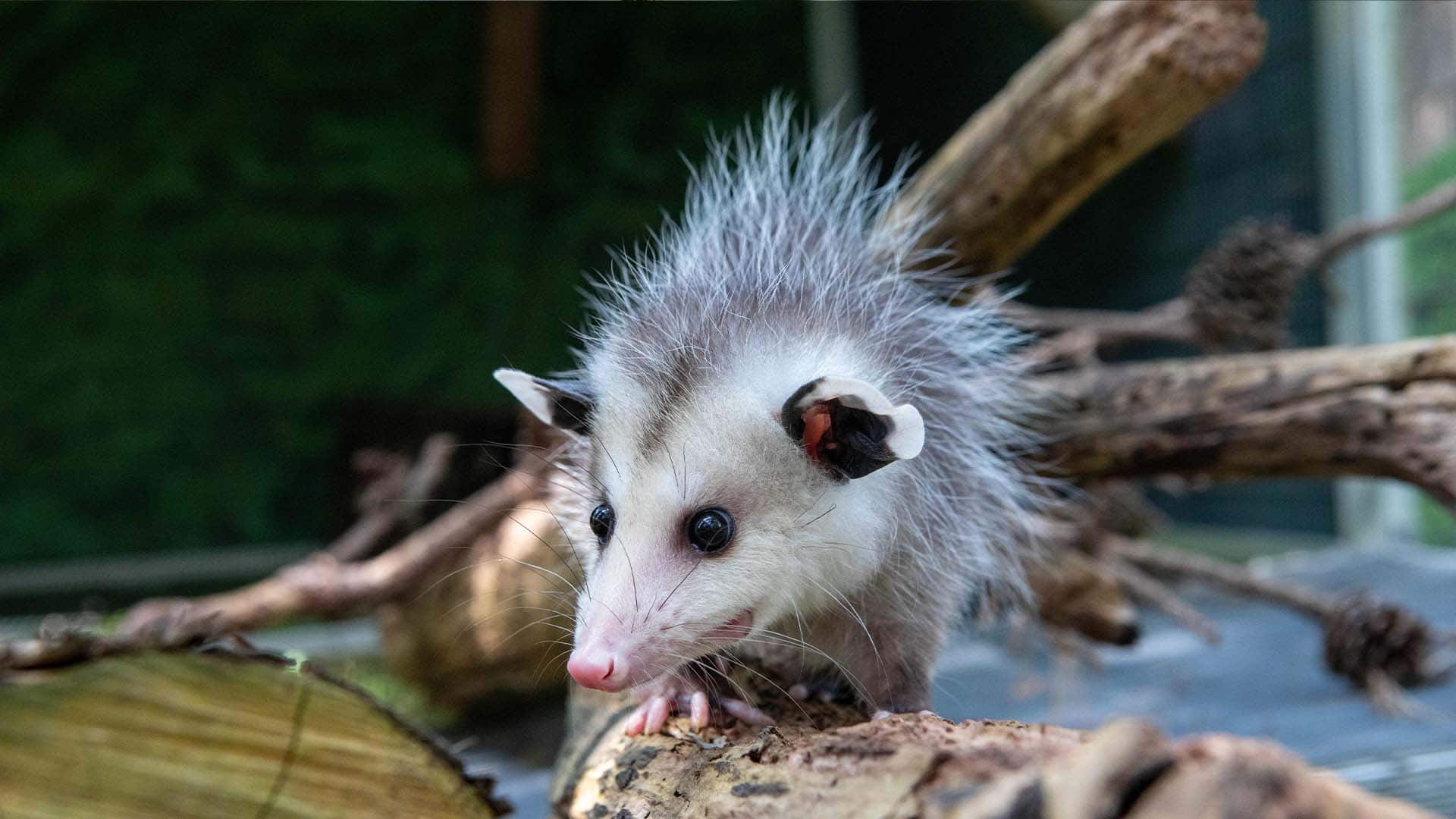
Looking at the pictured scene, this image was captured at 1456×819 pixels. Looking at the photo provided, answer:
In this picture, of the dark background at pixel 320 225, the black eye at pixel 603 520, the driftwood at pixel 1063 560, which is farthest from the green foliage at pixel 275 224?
the black eye at pixel 603 520

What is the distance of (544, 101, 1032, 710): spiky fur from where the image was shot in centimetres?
124

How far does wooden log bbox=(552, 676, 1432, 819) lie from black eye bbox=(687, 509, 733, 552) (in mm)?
224

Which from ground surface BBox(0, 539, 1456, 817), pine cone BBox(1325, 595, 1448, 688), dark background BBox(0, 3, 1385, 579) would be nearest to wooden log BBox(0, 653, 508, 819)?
ground surface BBox(0, 539, 1456, 817)

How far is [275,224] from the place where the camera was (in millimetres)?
4617

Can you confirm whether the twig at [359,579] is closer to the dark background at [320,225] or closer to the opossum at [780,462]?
the opossum at [780,462]

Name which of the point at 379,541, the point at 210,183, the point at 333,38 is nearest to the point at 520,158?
the point at 333,38

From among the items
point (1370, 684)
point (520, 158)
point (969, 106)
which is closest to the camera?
point (1370, 684)

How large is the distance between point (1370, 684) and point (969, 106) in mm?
2145

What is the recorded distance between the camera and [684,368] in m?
1.33

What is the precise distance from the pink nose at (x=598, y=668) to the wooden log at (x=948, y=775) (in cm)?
10

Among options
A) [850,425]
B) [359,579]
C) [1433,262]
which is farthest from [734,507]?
[1433,262]

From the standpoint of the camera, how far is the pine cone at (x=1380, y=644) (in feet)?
8.46

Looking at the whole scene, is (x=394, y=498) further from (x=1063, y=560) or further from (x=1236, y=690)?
(x=1236, y=690)

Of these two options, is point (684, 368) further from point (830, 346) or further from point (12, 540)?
point (12, 540)
